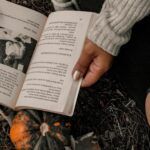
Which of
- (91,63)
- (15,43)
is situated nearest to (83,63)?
(91,63)

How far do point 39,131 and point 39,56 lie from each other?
0.70 feet

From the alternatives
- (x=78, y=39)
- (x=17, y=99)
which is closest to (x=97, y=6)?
(x=78, y=39)

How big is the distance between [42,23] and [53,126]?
0.33 meters

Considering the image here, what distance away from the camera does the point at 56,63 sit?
3.50 ft

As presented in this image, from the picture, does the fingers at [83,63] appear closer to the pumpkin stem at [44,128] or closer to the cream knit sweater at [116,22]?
the cream knit sweater at [116,22]

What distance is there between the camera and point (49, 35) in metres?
1.12

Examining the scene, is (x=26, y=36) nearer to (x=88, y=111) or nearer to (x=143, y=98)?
(x=88, y=111)

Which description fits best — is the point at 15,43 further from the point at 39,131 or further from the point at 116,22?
the point at 116,22

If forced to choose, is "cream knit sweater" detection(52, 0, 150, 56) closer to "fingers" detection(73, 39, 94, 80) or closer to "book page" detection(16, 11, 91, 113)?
"fingers" detection(73, 39, 94, 80)

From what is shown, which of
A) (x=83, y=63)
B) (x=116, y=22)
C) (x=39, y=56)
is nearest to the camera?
(x=116, y=22)

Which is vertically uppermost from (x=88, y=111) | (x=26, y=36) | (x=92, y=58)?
(x=92, y=58)

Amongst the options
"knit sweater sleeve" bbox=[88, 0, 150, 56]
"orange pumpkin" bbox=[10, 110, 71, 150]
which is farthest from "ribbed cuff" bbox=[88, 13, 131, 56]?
"orange pumpkin" bbox=[10, 110, 71, 150]

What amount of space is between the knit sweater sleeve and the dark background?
47mm

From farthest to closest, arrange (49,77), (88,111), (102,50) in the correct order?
(88,111)
(49,77)
(102,50)
